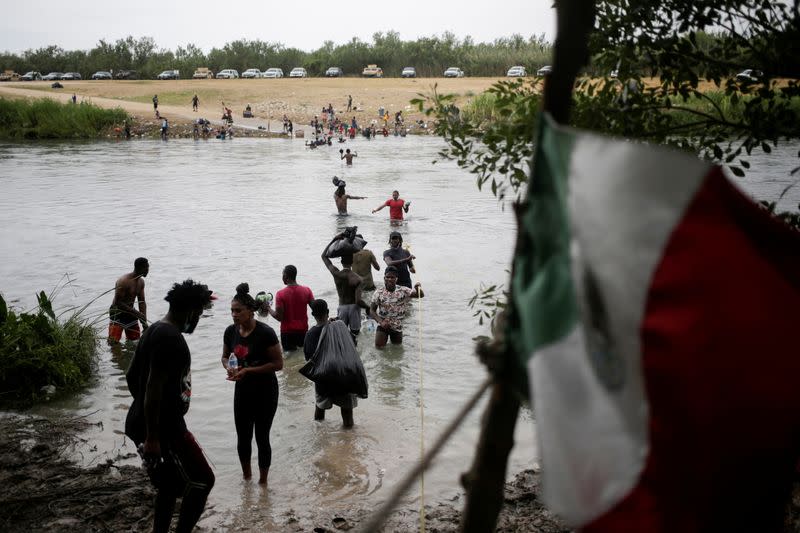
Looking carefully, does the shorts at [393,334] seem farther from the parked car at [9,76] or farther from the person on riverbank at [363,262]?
the parked car at [9,76]

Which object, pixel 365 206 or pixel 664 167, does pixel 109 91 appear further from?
pixel 664 167

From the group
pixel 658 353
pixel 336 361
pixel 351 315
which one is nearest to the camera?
pixel 658 353

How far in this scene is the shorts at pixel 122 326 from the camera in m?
10.6

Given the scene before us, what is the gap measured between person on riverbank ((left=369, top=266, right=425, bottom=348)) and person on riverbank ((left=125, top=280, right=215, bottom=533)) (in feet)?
18.5

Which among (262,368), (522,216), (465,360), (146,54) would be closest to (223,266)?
(465,360)

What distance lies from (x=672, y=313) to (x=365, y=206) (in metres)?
23.9

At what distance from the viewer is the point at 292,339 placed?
10.3 m

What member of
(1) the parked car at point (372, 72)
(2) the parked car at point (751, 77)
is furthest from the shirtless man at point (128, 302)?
(1) the parked car at point (372, 72)

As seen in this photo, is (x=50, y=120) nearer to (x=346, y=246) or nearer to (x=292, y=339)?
(x=292, y=339)

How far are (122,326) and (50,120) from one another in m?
45.2

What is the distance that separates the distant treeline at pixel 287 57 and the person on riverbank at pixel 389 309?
249 feet

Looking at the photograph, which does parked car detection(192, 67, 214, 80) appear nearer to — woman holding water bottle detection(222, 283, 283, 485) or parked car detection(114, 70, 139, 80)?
parked car detection(114, 70, 139, 80)

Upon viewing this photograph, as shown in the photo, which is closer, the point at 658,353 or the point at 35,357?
the point at 658,353

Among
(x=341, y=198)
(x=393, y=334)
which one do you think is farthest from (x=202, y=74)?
(x=393, y=334)
